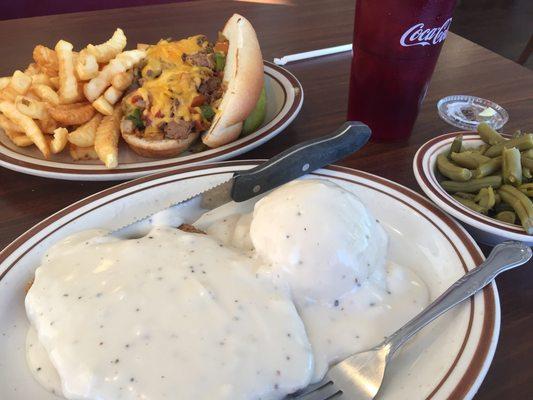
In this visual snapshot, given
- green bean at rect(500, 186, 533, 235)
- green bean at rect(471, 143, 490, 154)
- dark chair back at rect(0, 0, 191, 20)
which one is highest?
green bean at rect(471, 143, 490, 154)

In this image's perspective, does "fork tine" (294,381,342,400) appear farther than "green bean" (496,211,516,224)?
No

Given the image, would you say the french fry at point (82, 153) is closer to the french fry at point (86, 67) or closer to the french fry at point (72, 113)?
the french fry at point (72, 113)

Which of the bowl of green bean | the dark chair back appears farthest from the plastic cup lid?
the dark chair back

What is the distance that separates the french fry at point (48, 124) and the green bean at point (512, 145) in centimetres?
144

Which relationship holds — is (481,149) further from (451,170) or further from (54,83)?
(54,83)

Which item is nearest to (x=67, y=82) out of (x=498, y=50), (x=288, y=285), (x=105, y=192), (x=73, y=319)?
(x=105, y=192)

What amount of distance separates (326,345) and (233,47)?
Result: 1.24 metres

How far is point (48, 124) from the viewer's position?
1696 millimetres

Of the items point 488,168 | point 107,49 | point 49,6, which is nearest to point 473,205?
point 488,168

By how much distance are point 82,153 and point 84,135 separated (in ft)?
0.22

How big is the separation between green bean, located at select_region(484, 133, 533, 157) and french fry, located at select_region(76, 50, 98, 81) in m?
1.38

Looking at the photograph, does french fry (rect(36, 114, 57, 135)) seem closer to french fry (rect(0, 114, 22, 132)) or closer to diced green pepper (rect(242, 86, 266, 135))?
french fry (rect(0, 114, 22, 132))

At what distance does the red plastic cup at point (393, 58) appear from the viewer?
1512mm

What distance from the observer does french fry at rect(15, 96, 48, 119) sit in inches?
63.9
